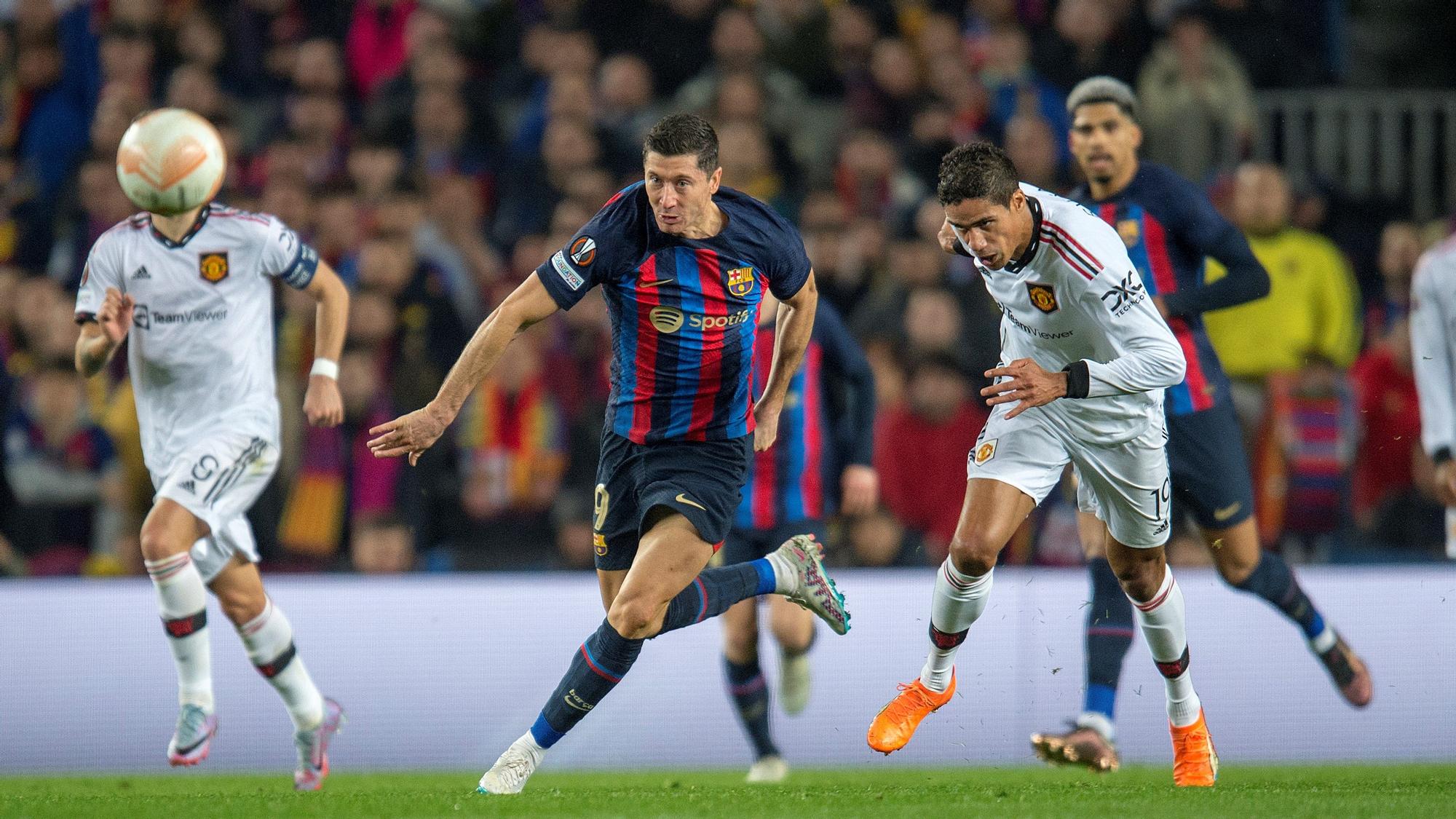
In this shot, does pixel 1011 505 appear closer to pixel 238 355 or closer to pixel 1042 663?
pixel 1042 663

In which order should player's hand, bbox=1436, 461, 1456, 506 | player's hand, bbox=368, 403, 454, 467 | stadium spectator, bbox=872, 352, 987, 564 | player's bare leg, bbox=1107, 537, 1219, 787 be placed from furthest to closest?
stadium spectator, bbox=872, 352, 987, 564 → player's hand, bbox=1436, 461, 1456, 506 → player's bare leg, bbox=1107, 537, 1219, 787 → player's hand, bbox=368, 403, 454, 467

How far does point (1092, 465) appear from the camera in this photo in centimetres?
604

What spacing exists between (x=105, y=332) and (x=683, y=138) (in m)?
2.62

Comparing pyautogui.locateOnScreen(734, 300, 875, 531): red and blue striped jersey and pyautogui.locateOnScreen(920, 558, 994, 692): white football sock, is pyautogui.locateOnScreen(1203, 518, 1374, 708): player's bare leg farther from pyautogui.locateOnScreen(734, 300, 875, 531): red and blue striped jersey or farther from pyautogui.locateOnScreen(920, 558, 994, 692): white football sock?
pyautogui.locateOnScreen(734, 300, 875, 531): red and blue striped jersey

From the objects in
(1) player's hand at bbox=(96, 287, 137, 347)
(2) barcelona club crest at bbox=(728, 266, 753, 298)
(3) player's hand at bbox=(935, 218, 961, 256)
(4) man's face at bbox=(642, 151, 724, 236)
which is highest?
(4) man's face at bbox=(642, 151, 724, 236)

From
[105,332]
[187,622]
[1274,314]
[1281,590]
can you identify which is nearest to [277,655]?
[187,622]

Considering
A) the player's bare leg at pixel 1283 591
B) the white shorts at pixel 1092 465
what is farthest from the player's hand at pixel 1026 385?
the player's bare leg at pixel 1283 591

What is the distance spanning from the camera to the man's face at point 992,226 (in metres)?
5.56

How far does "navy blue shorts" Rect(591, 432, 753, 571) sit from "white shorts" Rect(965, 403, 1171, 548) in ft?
2.93

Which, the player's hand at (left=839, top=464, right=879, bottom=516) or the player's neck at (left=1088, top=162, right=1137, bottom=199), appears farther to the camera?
the player's hand at (left=839, top=464, right=879, bottom=516)

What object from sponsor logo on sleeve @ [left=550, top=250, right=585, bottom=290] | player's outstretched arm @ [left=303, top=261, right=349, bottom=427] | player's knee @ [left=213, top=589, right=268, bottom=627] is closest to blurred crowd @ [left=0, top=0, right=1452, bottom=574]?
player's knee @ [left=213, top=589, right=268, bottom=627]

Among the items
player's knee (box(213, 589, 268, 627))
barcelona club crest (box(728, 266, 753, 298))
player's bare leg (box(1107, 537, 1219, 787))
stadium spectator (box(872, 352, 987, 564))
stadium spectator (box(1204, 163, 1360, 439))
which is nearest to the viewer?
barcelona club crest (box(728, 266, 753, 298))

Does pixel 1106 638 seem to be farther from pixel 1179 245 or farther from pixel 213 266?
pixel 213 266

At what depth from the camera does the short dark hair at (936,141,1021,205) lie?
218 inches
